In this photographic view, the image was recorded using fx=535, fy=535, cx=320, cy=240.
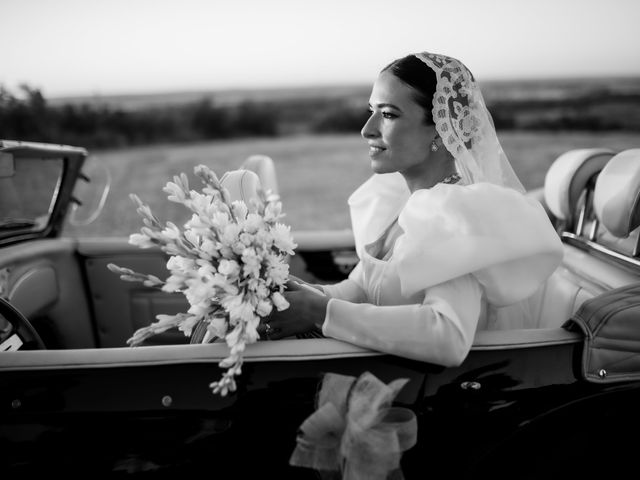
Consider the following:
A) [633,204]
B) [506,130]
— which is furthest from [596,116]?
[633,204]

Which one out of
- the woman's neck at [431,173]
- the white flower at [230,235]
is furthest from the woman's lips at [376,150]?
the white flower at [230,235]

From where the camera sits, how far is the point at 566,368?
155 centimetres

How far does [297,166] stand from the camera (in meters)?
15.3

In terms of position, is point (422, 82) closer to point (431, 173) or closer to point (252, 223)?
point (431, 173)

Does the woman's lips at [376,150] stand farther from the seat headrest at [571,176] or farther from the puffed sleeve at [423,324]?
the seat headrest at [571,176]

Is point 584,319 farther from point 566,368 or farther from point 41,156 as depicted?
point 41,156

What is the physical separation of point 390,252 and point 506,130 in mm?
18458

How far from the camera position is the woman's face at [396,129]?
1858 millimetres

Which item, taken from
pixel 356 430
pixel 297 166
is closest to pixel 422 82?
pixel 356 430

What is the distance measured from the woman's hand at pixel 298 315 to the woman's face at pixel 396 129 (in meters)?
0.57

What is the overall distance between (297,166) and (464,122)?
1362 cm

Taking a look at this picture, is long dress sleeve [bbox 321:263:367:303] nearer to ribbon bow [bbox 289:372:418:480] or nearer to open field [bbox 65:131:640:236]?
ribbon bow [bbox 289:372:418:480]

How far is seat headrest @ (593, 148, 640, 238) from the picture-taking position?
74.3 inches

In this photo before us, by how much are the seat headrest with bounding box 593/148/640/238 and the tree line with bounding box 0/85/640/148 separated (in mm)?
15521
